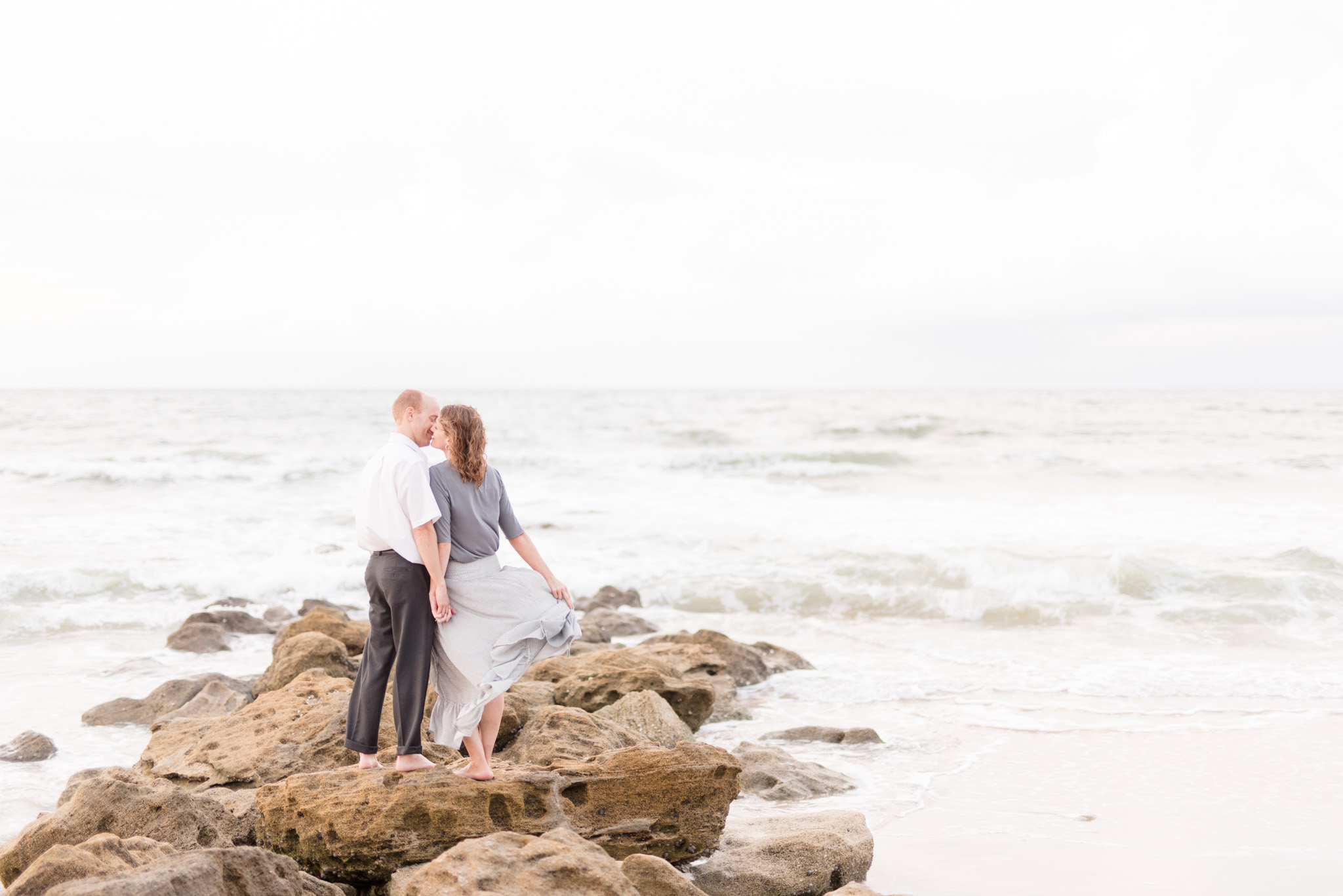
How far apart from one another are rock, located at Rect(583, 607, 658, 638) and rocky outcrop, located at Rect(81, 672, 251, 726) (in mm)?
3845

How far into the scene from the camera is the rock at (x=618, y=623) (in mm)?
10266

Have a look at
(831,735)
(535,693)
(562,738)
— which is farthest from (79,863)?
(831,735)

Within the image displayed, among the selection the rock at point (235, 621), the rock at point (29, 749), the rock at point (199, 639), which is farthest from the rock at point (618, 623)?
the rock at point (29, 749)

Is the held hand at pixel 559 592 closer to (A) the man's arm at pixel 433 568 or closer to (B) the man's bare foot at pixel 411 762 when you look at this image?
(A) the man's arm at pixel 433 568

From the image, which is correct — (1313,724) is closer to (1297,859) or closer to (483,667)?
(1297,859)

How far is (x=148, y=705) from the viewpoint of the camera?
711 centimetres

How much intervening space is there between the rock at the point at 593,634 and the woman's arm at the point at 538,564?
4655 millimetres

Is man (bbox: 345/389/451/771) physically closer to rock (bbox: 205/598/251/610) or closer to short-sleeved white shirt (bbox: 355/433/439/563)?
short-sleeved white shirt (bbox: 355/433/439/563)

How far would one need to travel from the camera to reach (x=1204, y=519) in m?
17.8

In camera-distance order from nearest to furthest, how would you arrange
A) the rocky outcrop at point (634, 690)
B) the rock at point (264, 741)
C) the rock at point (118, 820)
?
the rock at point (118, 820) → the rock at point (264, 741) → the rocky outcrop at point (634, 690)

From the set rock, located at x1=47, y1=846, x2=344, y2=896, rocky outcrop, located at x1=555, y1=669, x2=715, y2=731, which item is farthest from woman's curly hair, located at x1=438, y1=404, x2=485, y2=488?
rocky outcrop, located at x1=555, y1=669, x2=715, y2=731

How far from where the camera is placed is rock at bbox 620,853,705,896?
351 cm

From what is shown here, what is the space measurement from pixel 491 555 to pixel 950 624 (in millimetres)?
8166

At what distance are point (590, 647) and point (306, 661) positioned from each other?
2.63 m
